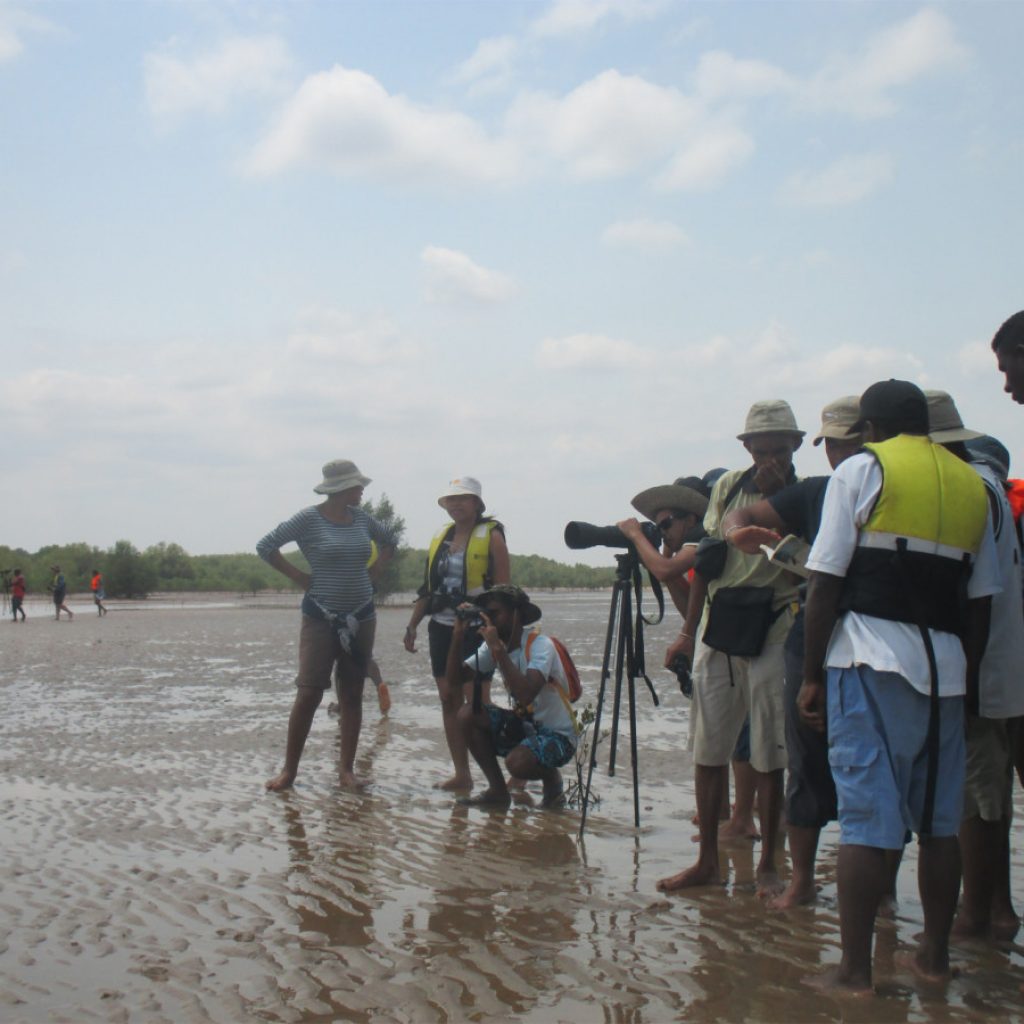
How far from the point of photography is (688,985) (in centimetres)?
359

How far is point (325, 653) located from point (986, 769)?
14.3ft

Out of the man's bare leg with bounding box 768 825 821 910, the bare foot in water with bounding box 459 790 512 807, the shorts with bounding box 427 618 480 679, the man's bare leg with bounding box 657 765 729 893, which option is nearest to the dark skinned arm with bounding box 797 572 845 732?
the man's bare leg with bounding box 768 825 821 910

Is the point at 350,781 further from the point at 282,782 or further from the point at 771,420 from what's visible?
the point at 771,420

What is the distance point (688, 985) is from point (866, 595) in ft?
4.25

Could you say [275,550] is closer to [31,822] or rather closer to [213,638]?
[31,822]

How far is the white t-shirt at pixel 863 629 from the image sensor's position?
3.38 metres

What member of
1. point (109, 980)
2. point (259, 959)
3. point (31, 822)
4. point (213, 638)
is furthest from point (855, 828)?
point (213, 638)

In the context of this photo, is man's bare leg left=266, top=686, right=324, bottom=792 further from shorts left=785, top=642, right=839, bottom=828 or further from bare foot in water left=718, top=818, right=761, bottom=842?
shorts left=785, top=642, right=839, bottom=828

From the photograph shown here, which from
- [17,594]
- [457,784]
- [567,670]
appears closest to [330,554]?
[457,784]

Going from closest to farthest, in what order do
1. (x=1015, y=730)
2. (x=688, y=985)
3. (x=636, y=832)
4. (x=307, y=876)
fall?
(x=688, y=985) < (x=1015, y=730) < (x=307, y=876) < (x=636, y=832)

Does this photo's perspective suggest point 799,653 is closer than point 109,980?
No

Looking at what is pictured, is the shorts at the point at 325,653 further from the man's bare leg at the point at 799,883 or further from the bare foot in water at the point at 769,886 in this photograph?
the man's bare leg at the point at 799,883

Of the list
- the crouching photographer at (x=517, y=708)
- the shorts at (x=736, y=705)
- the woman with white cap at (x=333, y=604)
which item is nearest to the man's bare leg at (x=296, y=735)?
the woman with white cap at (x=333, y=604)

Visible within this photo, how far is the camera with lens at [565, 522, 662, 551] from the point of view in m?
5.21
